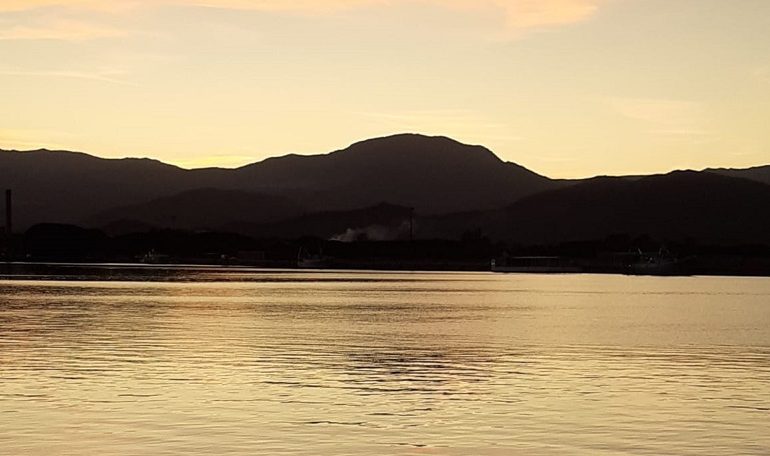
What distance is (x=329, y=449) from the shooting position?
29766mm

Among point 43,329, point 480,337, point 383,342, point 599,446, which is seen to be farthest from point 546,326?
point 599,446

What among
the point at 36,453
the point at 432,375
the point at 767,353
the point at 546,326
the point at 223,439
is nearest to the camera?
the point at 36,453

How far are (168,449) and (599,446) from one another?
10776 mm

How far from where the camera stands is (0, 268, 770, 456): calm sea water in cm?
3122

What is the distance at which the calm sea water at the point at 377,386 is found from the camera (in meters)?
31.2

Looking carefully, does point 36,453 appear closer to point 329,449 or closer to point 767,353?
point 329,449

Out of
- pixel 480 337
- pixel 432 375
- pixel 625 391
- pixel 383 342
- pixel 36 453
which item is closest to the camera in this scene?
pixel 36 453

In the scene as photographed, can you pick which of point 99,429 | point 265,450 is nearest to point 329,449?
point 265,450

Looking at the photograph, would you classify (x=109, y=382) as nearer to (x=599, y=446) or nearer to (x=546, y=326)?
(x=599, y=446)

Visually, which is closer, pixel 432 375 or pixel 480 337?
pixel 432 375

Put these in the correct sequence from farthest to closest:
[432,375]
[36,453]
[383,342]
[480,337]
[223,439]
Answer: [480,337]
[383,342]
[432,375]
[223,439]
[36,453]

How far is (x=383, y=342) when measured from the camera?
6531cm

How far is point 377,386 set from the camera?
4281 cm

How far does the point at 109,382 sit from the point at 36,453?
1436cm
